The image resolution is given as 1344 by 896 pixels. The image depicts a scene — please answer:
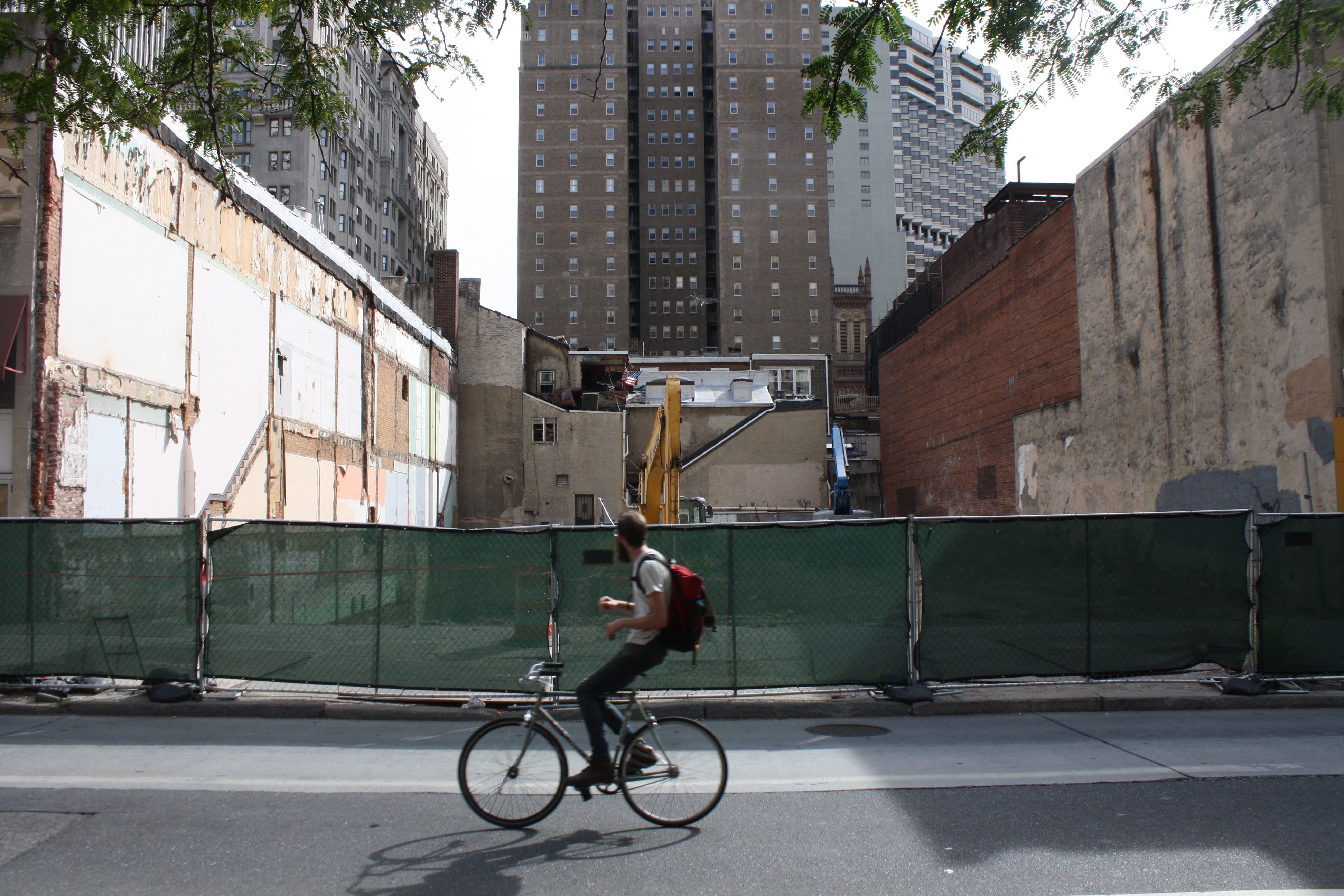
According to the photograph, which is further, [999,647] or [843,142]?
[843,142]

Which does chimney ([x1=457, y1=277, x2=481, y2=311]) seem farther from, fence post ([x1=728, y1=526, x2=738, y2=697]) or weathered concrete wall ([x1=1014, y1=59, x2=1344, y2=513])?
fence post ([x1=728, y1=526, x2=738, y2=697])

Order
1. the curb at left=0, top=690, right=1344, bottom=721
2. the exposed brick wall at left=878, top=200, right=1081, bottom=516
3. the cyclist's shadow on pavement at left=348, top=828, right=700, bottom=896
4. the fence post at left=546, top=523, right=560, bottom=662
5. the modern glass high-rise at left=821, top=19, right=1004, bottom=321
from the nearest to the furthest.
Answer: the cyclist's shadow on pavement at left=348, top=828, right=700, bottom=896
the curb at left=0, top=690, right=1344, bottom=721
the fence post at left=546, top=523, right=560, bottom=662
the exposed brick wall at left=878, top=200, right=1081, bottom=516
the modern glass high-rise at left=821, top=19, right=1004, bottom=321

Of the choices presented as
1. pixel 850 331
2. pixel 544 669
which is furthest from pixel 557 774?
pixel 850 331

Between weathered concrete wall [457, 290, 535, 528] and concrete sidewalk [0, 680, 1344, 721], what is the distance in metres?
31.4

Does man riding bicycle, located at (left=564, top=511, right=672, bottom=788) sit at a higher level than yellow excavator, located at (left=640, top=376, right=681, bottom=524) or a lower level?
lower

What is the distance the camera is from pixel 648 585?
5.55m

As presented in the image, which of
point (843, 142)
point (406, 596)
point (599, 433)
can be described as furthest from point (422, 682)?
point (843, 142)

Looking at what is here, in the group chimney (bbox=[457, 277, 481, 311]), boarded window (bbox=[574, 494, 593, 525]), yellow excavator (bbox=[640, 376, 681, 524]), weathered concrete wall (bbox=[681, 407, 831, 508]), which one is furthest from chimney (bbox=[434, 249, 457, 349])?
yellow excavator (bbox=[640, 376, 681, 524])

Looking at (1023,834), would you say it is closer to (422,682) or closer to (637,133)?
(422,682)

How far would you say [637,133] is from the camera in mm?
110125

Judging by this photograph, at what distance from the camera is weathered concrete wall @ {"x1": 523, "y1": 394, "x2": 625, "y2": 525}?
142 ft

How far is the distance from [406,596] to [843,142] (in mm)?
133299

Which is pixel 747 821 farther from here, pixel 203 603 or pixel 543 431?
pixel 543 431

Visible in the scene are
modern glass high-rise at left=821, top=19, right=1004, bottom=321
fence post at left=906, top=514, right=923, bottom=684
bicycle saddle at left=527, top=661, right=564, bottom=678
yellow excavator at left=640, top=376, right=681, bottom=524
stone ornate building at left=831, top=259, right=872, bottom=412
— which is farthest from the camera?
modern glass high-rise at left=821, top=19, right=1004, bottom=321
